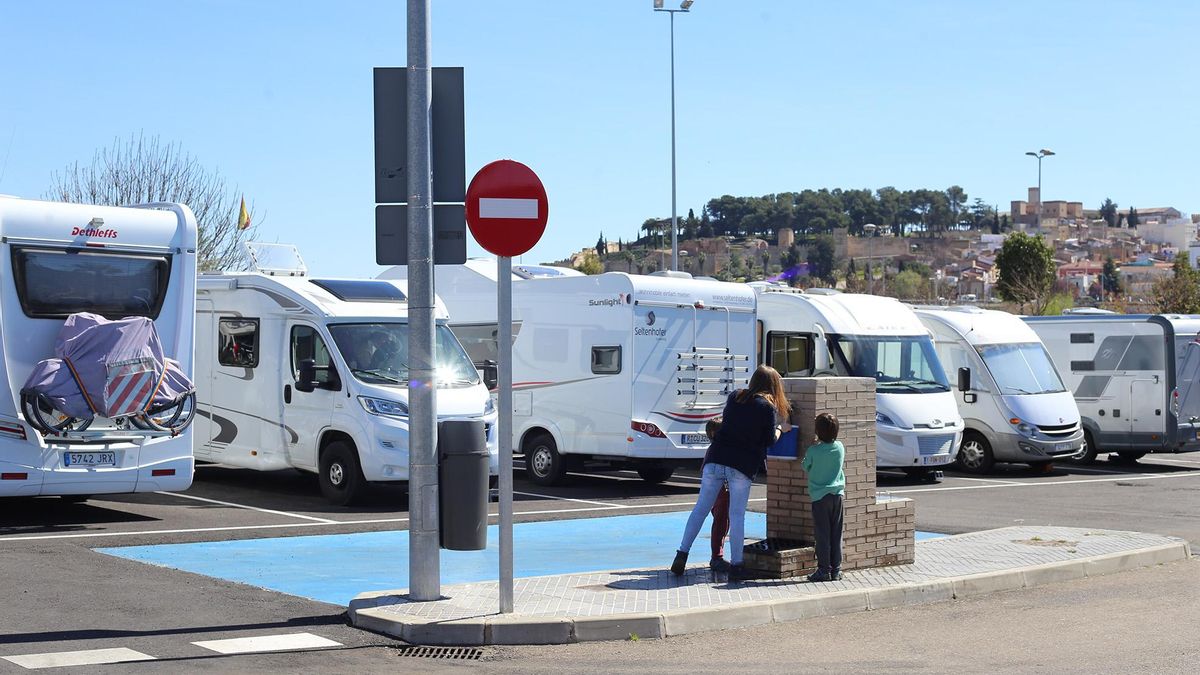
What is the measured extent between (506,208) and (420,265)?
0.70 m

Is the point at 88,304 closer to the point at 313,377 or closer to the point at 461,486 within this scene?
the point at 313,377

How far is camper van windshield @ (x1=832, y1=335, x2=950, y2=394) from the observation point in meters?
21.0

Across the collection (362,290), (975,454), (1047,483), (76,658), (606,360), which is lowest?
(1047,483)

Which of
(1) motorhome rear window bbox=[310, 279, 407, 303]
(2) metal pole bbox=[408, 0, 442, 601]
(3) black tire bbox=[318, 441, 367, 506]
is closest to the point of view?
(2) metal pole bbox=[408, 0, 442, 601]

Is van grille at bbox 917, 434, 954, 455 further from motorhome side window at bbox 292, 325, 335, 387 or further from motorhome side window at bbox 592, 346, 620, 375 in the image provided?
motorhome side window at bbox 292, 325, 335, 387

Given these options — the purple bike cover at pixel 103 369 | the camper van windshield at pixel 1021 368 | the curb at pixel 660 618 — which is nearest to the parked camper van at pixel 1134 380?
the camper van windshield at pixel 1021 368

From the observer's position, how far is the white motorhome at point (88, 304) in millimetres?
13234

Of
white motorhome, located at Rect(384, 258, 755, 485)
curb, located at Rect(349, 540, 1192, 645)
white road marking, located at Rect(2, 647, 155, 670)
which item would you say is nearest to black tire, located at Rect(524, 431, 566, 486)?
white motorhome, located at Rect(384, 258, 755, 485)

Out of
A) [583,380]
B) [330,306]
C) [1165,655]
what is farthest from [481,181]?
[583,380]

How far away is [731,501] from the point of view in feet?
34.6

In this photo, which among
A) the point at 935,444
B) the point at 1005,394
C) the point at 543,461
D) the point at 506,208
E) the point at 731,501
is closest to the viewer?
the point at 506,208

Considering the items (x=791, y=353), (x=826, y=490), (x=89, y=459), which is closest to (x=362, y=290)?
(x=89, y=459)

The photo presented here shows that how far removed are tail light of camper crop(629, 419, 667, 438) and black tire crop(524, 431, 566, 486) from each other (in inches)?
56.5

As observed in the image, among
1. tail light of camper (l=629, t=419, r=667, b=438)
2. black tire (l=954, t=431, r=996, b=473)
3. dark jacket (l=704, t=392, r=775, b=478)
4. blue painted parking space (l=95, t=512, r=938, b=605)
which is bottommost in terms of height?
black tire (l=954, t=431, r=996, b=473)
